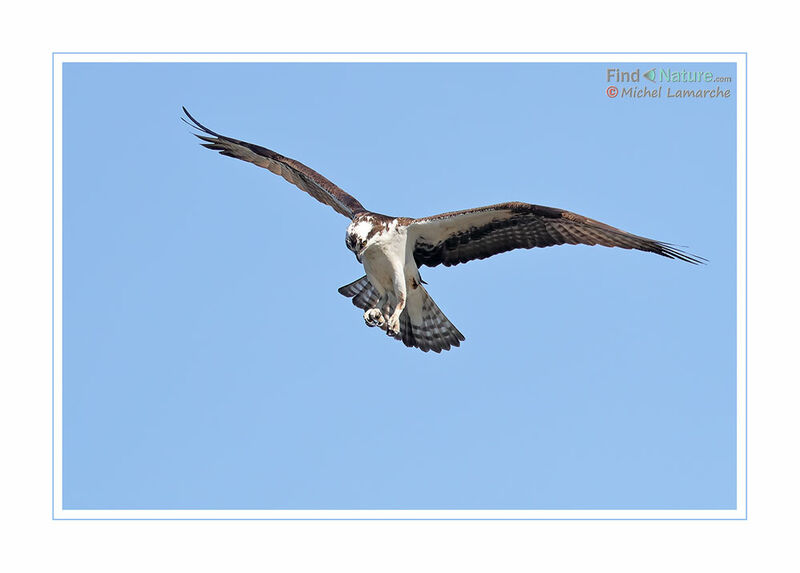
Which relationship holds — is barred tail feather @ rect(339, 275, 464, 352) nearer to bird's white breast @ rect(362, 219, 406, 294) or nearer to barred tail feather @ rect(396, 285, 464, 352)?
barred tail feather @ rect(396, 285, 464, 352)

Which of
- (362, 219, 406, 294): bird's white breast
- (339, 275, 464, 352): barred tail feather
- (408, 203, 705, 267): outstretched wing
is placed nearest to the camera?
(408, 203, 705, 267): outstretched wing

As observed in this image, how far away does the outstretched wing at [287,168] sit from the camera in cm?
1080

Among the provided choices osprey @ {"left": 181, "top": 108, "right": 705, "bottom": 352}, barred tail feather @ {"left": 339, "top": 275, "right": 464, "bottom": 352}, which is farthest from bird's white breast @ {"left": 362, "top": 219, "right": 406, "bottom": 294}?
barred tail feather @ {"left": 339, "top": 275, "right": 464, "bottom": 352}

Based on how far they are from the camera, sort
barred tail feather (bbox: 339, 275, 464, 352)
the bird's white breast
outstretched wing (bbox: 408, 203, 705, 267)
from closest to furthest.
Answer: outstretched wing (bbox: 408, 203, 705, 267) < the bird's white breast < barred tail feather (bbox: 339, 275, 464, 352)

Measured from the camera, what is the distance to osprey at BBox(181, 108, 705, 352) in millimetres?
9430

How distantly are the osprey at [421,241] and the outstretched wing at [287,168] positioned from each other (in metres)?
0.01

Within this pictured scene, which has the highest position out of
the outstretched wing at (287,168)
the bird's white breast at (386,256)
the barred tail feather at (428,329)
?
the outstretched wing at (287,168)

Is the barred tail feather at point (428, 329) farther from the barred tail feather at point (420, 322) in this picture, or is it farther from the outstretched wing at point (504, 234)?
the outstretched wing at point (504, 234)

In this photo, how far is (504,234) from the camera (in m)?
10.1

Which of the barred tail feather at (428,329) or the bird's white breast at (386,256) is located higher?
the bird's white breast at (386,256)

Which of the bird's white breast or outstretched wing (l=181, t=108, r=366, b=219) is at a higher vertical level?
outstretched wing (l=181, t=108, r=366, b=219)

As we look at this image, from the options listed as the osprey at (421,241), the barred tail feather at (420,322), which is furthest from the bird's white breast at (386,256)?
the barred tail feather at (420,322)
